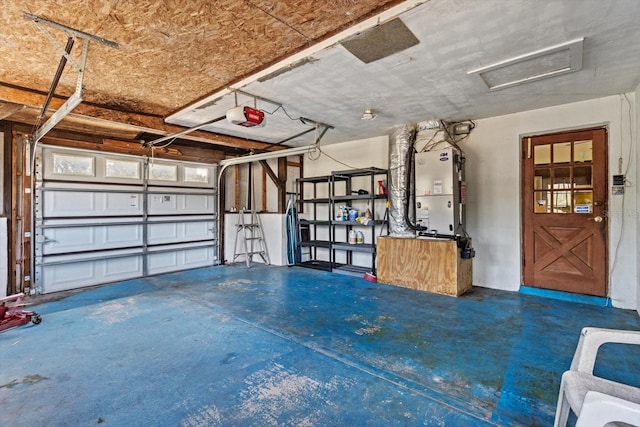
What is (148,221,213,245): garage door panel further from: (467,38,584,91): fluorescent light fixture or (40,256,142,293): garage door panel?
(467,38,584,91): fluorescent light fixture

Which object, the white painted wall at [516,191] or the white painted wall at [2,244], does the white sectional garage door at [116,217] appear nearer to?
the white painted wall at [2,244]

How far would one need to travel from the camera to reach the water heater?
4301 millimetres

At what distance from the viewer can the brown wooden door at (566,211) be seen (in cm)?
384

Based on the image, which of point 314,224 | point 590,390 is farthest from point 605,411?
point 314,224

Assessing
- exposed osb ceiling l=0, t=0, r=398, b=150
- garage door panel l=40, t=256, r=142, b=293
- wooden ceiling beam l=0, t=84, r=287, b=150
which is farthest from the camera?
garage door panel l=40, t=256, r=142, b=293

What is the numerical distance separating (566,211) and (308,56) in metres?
3.85

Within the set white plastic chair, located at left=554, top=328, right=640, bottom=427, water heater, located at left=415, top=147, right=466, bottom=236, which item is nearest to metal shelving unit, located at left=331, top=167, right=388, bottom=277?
water heater, located at left=415, top=147, right=466, bottom=236

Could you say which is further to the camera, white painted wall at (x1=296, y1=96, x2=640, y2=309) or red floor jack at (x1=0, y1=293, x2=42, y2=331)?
white painted wall at (x1=296, y1=96, x2=640, y2=309)

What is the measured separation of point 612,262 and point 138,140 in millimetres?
7178

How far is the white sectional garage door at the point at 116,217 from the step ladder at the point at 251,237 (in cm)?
55

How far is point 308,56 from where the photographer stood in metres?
2.70

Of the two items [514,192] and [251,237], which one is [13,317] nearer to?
[251,237]

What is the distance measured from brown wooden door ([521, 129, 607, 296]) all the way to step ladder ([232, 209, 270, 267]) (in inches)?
192

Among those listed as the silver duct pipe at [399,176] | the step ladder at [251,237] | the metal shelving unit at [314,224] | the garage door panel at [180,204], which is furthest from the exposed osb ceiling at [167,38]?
the step ladder at [251,237]
